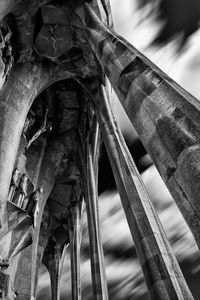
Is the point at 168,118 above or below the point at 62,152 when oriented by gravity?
below

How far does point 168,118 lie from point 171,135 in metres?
0.28

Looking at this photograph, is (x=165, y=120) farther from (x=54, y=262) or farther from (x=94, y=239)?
(x=54, y=262)

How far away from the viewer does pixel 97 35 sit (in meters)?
6.54

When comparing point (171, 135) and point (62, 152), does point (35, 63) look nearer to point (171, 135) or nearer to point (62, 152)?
point (62, 152)

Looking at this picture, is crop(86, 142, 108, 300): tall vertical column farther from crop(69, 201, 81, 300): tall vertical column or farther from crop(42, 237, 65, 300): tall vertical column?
crop(42, 237, 65, 300): tall vertical column

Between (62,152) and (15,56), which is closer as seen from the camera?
(15,56)

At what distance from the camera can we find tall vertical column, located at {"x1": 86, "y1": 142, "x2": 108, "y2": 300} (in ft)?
34.6

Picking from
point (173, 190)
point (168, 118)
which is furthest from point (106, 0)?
point (173, 190)

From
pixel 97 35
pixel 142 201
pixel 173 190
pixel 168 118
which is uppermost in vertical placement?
pixel 97 35

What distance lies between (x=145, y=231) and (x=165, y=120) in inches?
181

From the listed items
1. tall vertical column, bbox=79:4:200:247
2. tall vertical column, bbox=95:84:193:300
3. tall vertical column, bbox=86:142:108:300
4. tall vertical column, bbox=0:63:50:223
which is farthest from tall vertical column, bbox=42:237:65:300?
tall vertical column, bbox=79:4:200:247

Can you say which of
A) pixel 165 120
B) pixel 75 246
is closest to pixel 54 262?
pixel 75 246

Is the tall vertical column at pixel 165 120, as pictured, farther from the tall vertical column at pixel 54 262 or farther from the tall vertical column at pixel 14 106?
the tall vertical column at pixel 54 262

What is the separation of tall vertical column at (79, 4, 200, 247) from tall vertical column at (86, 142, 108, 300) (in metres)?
8.36
